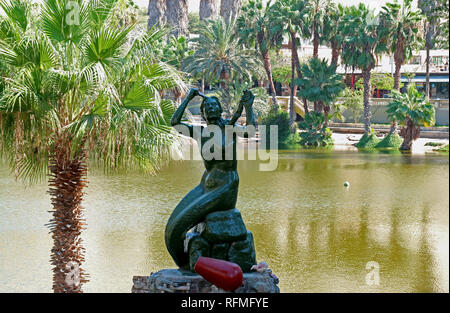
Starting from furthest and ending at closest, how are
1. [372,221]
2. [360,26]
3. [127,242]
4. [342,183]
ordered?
1. [360,26]
2. [342,183]
3. [372,221]
4. [127,242]

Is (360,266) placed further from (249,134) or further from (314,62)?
(314,62)

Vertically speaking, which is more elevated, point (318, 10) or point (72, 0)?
point (318, 10)

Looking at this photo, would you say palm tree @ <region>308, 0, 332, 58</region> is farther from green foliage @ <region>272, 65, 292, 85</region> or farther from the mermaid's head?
the mermaid's head

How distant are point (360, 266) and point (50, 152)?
285 inches

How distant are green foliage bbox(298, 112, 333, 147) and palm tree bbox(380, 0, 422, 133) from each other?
422 centimetres

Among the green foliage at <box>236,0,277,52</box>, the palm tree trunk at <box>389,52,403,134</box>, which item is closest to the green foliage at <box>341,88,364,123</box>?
the palm tree trunk at <box>389,52,403,134</box>

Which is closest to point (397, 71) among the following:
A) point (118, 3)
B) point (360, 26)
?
point (360, 26)

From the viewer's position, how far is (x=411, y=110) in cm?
3388

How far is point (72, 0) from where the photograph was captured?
9.06 meters

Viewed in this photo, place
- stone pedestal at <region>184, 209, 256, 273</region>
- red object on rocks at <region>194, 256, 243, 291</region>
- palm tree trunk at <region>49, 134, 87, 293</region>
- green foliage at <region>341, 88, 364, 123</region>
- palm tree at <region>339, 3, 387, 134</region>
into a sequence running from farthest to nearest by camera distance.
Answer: green foliage at <region>341, 88, 364, 123</region> → palm tree at <region>339, 3, 387, 134</region> → palm tree trunk at <region>49, 134, 87, 293</region> → stone pedestal at <region>184, 209, 256, 273</region> → red object on rocks at <region>194, 256, 243, 291</region>

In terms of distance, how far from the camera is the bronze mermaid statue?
23.4 ft

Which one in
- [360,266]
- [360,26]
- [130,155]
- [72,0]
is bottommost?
[360,266]

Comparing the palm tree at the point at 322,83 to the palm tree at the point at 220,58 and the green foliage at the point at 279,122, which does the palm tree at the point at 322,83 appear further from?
the palm tree at the point at 220,58

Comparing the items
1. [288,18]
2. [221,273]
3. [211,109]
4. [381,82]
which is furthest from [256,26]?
[221,273]
